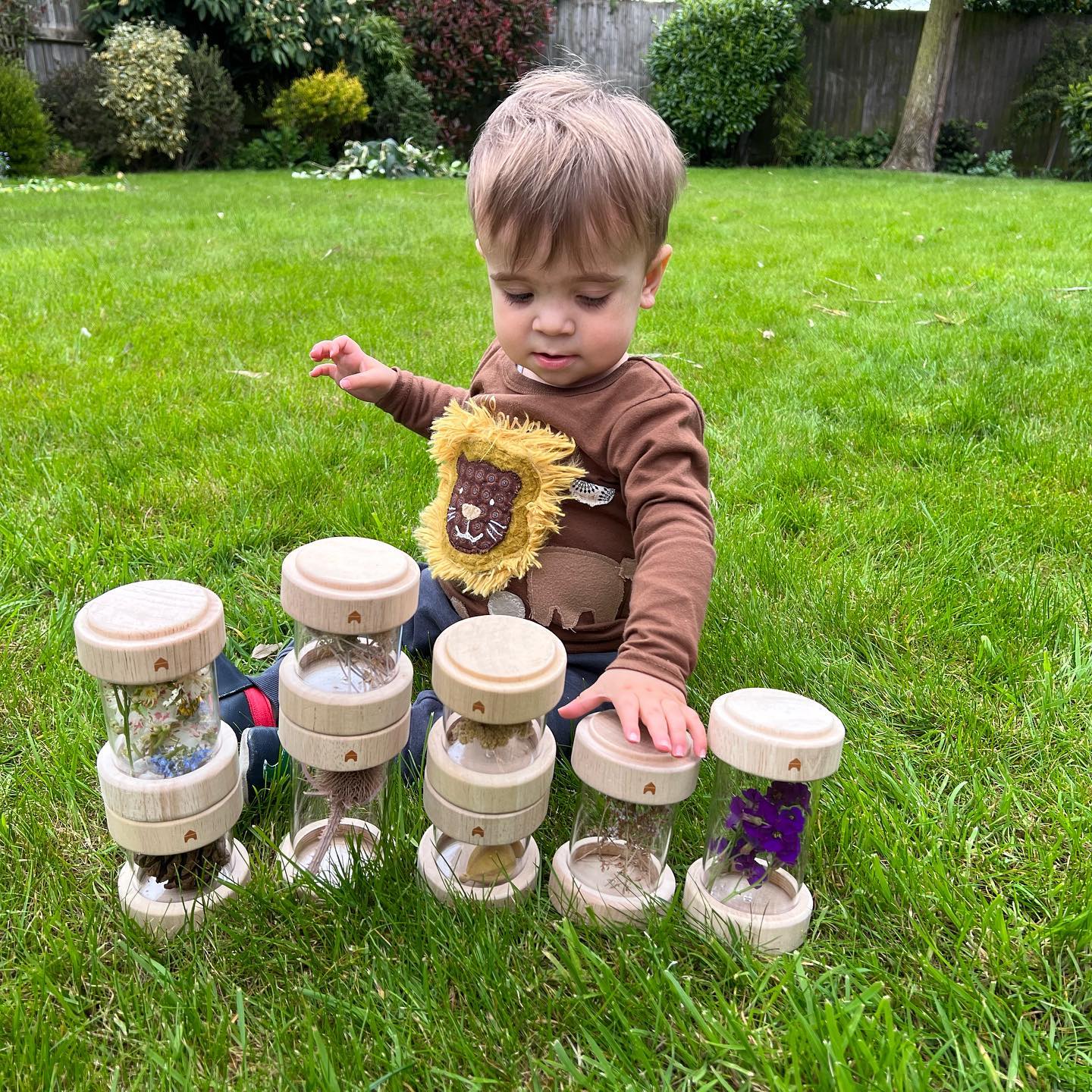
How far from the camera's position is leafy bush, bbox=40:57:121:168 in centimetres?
1152

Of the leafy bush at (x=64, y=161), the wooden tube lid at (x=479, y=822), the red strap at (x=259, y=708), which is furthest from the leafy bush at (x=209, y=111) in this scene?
the wooden tube lid at (x=479, y=822)

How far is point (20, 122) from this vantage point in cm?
1058

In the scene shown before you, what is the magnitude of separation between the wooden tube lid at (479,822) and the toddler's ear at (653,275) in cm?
99

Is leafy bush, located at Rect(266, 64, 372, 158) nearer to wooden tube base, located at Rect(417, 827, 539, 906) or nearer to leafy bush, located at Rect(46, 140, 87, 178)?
leafy bush, located at Rect(46, 140, 87, 178)

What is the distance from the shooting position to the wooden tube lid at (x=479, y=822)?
1.37m

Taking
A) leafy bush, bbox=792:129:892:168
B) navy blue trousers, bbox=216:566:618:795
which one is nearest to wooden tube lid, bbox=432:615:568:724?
navy blue trousers, bbox=216:566:618:795

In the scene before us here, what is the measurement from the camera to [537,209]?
158 centimetres

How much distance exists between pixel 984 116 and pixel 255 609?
18506mm

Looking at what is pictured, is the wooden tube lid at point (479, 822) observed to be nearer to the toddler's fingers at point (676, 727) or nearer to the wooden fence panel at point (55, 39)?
the toddler's fingers at point (676, 727)

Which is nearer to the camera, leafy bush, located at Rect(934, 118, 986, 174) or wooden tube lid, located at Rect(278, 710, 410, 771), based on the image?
wooden tube lid, located at Rect(278, 710, 410, 771)

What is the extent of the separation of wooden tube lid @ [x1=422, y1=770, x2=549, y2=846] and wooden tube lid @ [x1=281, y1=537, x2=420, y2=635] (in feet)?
0.94

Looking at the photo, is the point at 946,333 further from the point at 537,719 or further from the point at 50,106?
the point at 50,106

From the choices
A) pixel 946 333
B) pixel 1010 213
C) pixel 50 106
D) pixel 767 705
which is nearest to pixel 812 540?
pixel 767 705

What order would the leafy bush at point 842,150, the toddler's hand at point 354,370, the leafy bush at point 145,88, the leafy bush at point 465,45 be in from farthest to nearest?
the leafy bush at point 842,150 < the leafy bush at point 465,45 < the leafy bush at point 145,88 < the toddler's hand at point 354,370
